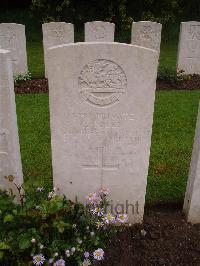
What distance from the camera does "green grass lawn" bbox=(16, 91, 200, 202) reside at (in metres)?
4.43

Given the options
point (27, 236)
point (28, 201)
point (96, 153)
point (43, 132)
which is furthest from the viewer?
point (43, 132)

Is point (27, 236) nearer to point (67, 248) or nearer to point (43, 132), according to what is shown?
point (67, 248)

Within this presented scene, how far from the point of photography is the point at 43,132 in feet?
19.5

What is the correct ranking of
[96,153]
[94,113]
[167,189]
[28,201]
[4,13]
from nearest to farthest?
[28,201]
[94,113]
[96,153]
[167,189]
[4,13]

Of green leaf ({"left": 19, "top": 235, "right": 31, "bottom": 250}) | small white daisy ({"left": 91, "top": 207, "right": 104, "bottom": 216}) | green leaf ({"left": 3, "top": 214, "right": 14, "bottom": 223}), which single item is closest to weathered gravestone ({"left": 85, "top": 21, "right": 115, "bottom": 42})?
small white daisy ({"left": 91, "top": 207, "right": 104, "bottom": 216})

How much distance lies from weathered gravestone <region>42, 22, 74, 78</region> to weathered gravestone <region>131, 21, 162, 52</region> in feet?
5.50

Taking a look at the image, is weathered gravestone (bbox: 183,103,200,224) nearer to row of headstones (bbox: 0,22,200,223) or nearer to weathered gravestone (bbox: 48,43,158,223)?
row of headstones (bbox: 0,22,200,223)

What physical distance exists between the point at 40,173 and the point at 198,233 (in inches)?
85.2

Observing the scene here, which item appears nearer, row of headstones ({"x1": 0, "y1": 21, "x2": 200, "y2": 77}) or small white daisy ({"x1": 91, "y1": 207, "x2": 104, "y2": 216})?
small white daisy ({"x1": 91, "y1": 207, "x2": 104, "y2": 216})

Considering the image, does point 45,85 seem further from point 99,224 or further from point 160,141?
point 99,224

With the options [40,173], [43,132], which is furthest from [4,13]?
[40,173]

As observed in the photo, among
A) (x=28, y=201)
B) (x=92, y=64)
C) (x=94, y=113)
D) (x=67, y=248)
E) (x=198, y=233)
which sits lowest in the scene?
(x=198, y=233)

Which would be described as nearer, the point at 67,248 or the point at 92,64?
the point at 67,248

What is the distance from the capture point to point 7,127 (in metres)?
3.12
